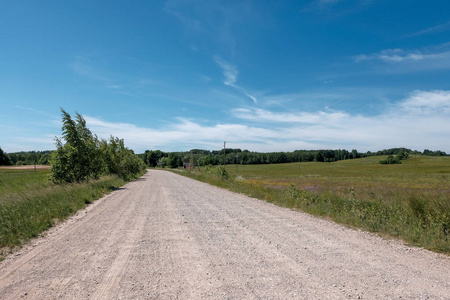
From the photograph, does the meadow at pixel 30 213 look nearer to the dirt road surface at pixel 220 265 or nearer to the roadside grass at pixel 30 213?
the roadside grass at pixel 30 213

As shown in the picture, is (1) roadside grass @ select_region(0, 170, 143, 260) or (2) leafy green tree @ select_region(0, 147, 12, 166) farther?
(2) leafy green tree @ select_region(0, 147, 12, 166)

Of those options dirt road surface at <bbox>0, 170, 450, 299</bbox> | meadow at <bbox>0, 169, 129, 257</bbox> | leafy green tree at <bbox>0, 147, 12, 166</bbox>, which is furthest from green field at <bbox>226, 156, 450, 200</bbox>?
leafy green tree at <bbox>0, 147, 12, 166</bbox>

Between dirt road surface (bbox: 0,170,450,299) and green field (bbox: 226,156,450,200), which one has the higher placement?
dirt road surface (bbox: 0,170,450,299)

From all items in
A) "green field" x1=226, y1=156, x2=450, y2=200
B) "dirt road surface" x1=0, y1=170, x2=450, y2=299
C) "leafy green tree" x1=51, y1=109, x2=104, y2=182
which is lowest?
"green field" x1=226, y1=156, x2=450, y2=200

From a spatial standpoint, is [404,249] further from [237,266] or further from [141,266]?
[141,266]

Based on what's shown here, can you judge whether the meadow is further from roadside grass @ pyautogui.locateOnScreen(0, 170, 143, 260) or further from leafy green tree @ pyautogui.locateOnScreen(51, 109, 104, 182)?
leafy green tree @ pyautogui.locateOnScreen(51, 109, 104, 182)

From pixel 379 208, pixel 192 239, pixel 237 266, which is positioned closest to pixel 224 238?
pixel 192 239

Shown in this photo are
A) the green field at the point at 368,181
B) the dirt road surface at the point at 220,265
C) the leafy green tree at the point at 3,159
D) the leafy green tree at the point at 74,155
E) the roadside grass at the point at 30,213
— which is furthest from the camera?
the leafy green tree at the point at 3,159

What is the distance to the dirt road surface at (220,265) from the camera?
3.80 meters

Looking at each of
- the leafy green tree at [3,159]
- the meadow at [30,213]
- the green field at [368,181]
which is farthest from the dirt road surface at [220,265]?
the leafy green tree at [3,159]

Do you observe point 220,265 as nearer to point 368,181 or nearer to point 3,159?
point 368,181

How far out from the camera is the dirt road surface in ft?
12.5

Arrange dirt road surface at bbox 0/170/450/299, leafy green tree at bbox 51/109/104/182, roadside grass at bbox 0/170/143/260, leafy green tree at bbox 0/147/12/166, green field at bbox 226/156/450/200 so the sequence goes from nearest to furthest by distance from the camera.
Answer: dirt road surface at bbox 0/170/450/299, roadside grass at bbox 0/170/143/260, leafy green tree at bbox 51/109/104/182, green field at bbox 226/156/450/200, leafy green tree at bbox 0/147/12/166

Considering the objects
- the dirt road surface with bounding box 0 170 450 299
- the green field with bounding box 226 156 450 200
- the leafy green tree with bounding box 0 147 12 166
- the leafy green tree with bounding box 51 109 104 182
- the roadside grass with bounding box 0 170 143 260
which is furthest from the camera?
the leafy green tree with bounding box 0 147 12 166
